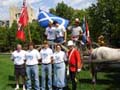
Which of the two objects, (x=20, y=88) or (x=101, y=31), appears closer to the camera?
(x=20, y=88)

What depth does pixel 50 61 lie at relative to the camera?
17.0 meters

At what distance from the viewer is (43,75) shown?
17156mm

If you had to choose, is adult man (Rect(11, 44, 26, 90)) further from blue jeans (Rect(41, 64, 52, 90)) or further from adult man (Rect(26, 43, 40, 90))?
blue jeans (Rect(41, 64, 52, 90))

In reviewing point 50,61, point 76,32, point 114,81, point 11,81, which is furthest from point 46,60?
point 114,81

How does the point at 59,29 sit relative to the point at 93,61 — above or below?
above

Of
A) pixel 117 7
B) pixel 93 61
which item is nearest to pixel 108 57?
pixel 93 61

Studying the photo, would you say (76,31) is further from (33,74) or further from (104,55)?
(33,74)

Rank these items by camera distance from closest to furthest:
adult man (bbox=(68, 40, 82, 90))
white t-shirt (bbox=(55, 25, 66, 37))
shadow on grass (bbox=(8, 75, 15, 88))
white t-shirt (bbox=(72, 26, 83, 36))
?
adult man (bbox=(68, 40, 82, 90)), white t-shirt (bbox=(55, 25, 66, 37)), white t-shirt (bbox=(72, 26, 83, 36)), shadow on grass (bbox=(8, 75, 15, 88))

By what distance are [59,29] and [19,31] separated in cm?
228

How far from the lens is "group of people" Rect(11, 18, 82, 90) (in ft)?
54.5

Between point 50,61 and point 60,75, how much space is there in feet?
2.24

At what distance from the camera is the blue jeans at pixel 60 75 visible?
16.8 meters

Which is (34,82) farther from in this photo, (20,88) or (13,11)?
(13,11)

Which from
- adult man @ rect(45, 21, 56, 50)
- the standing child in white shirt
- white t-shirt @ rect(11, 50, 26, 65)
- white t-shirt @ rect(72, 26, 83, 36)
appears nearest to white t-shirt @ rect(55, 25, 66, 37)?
adult man @ rect(45, 21, 56, 50)
